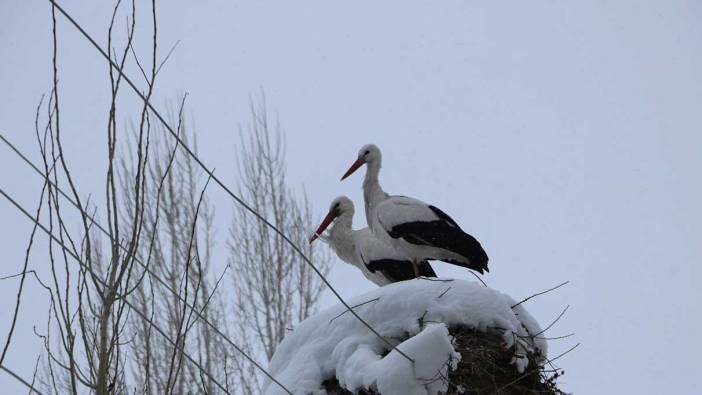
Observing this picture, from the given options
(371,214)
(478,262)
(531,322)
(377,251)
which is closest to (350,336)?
(531,322)

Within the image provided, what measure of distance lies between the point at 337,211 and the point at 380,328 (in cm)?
373

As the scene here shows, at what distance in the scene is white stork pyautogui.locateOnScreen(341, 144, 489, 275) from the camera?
4.97 metres

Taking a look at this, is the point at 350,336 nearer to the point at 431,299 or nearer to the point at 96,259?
the point at 431,299

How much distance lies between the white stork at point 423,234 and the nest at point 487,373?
2205 mm

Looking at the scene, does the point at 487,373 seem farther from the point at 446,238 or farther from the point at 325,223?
the point at 325,223

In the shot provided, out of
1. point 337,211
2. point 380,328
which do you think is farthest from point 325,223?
point 380,328

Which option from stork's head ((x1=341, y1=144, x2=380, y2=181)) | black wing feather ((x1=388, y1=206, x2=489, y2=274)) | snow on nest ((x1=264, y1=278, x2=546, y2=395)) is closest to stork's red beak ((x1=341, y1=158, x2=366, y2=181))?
stork's head ((x1=341, y1=144, x2=380, y2=181))

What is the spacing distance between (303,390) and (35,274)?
1131 mm

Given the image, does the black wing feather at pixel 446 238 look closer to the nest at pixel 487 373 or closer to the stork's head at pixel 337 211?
the stork's head at pixel 337 211

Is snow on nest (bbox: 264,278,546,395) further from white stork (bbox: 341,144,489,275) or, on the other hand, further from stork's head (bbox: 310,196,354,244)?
stork's head (bbox: 310,196,354,244)

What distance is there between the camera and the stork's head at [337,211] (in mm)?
6293

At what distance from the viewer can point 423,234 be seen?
16.4 feet

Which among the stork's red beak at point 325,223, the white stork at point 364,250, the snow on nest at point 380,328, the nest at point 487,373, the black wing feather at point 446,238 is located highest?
the stork's red beak at point 325,223

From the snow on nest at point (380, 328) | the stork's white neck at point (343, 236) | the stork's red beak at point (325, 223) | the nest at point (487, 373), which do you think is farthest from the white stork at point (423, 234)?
the nest at point (487, 373)
